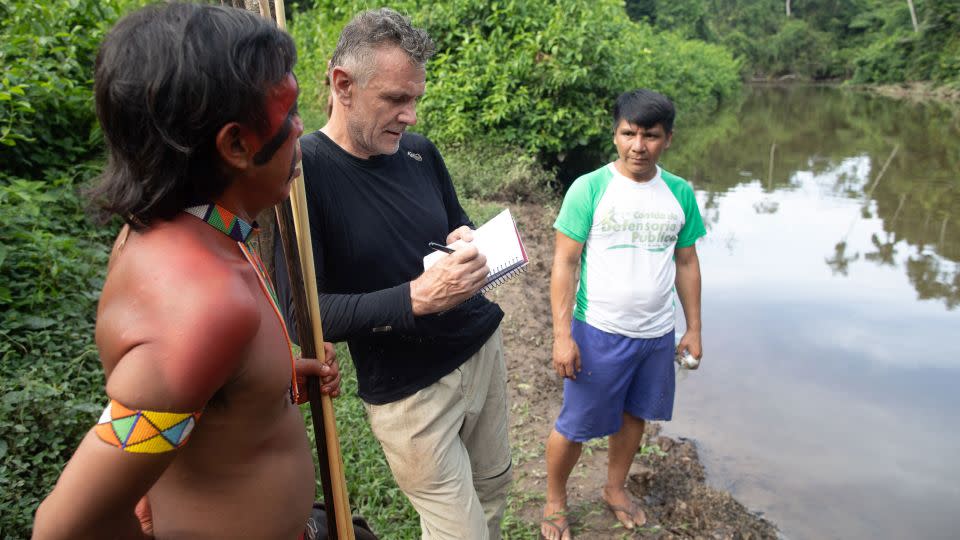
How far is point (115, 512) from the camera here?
0.94 meters

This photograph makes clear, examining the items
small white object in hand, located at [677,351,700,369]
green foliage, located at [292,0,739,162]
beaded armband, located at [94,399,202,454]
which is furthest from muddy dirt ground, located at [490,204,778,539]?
green foliage, located at [292,0,739,162]

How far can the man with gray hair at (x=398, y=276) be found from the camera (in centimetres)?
179

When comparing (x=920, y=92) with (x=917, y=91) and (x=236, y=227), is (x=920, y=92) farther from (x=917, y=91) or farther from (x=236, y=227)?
(x=236, y=227)

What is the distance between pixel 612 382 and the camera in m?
2.79

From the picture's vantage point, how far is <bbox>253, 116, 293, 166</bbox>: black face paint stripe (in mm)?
1079

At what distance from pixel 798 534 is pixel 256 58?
348 cm

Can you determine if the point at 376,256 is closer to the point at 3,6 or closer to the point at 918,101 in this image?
the point at 3,6

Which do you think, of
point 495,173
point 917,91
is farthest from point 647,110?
point 917,91

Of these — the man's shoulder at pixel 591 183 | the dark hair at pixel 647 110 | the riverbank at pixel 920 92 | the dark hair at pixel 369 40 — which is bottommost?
the man's shoulder at pixel 591 183

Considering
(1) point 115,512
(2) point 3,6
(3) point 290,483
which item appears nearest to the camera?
(1) point 115,512

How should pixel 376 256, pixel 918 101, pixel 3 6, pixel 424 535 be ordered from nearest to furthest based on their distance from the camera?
pixel 376 256 < pixel 424 535 < pixel 3 6 < pixel 918 101

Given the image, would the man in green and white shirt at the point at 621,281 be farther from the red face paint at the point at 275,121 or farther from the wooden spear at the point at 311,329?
the red face paint at the point at 275,121

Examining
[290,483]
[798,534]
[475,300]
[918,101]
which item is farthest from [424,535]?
[918,101]

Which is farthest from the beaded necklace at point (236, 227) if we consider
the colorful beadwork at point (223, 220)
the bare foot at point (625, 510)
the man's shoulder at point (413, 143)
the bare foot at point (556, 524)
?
the bare foot at point (625, 510)
